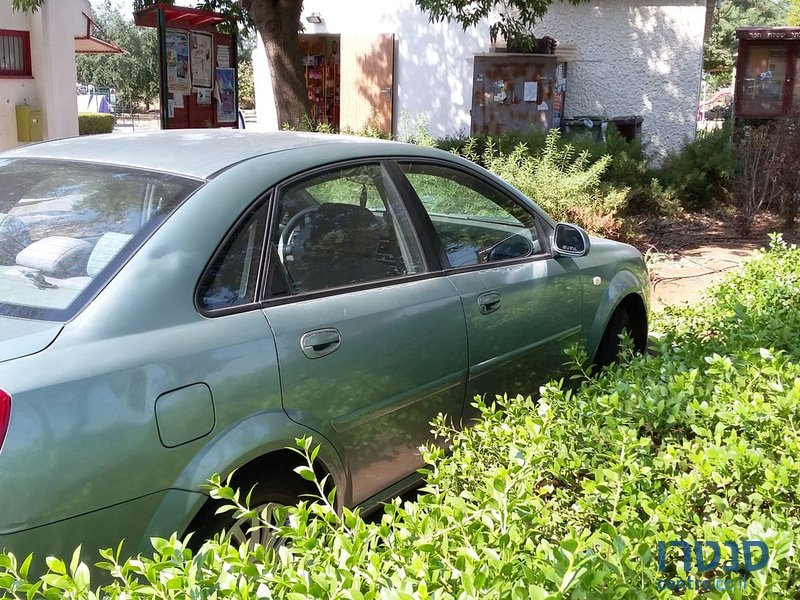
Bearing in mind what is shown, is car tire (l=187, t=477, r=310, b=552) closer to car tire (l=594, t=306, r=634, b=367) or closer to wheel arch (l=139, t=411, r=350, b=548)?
wheel arch (l=139, t=411, r=350, b=548)

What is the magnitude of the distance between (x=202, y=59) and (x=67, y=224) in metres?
7.91

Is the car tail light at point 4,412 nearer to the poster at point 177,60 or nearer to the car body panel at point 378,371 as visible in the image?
the car body panel at point 378,371

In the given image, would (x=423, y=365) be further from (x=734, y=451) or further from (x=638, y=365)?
(x=734, y=451)

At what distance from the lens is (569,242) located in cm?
431

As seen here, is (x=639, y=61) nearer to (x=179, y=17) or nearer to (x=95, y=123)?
(x=179, y=17)

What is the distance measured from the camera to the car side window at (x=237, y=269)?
271 cm

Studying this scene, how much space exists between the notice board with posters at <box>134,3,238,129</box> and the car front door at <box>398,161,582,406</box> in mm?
5956

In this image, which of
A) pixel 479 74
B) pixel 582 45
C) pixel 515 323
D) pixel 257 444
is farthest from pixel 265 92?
pixel 257 444

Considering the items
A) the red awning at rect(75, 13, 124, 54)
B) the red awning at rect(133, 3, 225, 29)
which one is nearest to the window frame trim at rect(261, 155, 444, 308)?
the red awning at rect(133, 3, 225, 29)

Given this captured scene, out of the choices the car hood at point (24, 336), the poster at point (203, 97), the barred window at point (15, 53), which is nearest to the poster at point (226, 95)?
the poster at point (203, 97)

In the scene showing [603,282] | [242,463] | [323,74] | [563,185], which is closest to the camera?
[242,463]

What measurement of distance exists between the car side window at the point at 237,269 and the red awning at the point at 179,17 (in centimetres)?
745

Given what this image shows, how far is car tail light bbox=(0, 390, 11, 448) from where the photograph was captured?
2.13 metres

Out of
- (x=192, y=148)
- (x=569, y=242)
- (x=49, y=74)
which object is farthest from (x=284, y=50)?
(x=192, y=148)
